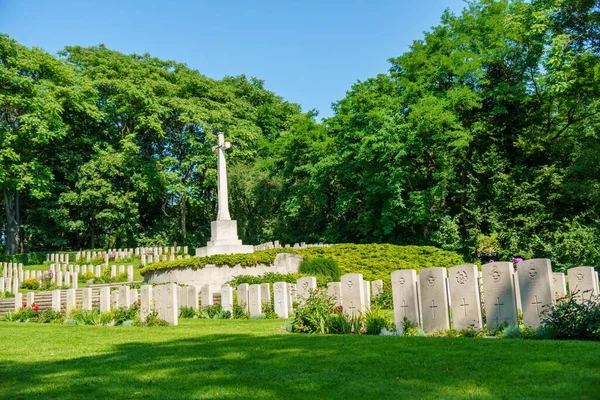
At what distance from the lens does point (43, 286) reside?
25.7 metres

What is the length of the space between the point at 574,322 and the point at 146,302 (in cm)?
932

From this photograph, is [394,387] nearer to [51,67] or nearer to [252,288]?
[252,288]

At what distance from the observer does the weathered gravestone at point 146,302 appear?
1333cm

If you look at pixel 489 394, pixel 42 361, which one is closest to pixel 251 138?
pixel 42 361

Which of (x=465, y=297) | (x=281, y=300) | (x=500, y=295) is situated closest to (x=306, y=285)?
(x=281, y=300)

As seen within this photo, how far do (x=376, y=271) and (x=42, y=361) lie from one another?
51.2 ft

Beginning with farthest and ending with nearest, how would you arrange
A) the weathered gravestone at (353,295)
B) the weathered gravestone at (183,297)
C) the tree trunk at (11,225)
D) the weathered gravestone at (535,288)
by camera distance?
1. the tree trunk at (11,225)
2. the weathered gravestone at (183,297)
3. the weathered gravestone at (353,295)
4. the weathered gravestone at (535,288)

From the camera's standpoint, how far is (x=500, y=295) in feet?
31.8

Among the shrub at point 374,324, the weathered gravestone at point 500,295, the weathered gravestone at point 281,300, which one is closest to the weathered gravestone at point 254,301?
the weathered gravestone at point 281,300

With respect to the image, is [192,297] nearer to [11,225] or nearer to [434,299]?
[434,299]

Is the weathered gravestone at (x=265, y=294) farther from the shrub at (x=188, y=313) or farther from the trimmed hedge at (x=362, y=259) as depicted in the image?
the trimmed hedge at (x=362, y=259)

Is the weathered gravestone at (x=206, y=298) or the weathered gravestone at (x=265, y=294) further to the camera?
the weathered gravestone at (x=206, y=298)

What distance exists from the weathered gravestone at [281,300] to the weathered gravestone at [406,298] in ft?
14.4

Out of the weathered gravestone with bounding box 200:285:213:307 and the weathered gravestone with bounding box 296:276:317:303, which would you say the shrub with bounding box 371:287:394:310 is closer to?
the weathered gravestone with bounding box 296:276:317:303
